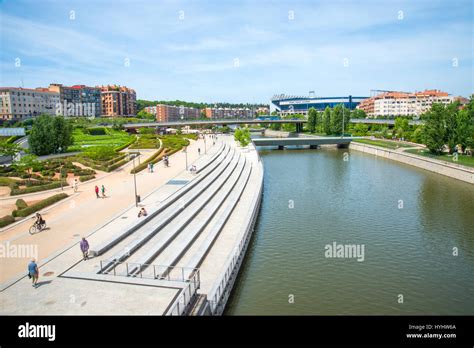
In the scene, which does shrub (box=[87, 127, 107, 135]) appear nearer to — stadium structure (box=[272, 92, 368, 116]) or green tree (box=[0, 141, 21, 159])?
green tree (box=[0, 141, 21, 159])

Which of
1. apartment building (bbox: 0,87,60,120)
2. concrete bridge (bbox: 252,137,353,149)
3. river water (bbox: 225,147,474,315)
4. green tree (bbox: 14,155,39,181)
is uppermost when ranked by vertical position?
apartment building (bbox: 0,87,60,120)

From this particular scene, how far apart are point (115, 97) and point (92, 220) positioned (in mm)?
122241

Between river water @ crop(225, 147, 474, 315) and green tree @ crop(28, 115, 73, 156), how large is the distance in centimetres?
2736

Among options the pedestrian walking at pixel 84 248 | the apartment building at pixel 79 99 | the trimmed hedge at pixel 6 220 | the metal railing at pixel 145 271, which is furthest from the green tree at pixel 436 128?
the apartment building at pixel 79 99

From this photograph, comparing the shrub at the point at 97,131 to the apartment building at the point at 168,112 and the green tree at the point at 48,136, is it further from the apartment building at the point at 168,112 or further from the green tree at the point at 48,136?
the apartment building at the point at 168,112

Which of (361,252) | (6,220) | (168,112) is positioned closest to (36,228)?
(6,220)

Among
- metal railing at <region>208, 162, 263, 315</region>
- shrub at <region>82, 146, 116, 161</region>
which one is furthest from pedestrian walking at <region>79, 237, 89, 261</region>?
shrub at <region>82, 146, 116, 161</region>

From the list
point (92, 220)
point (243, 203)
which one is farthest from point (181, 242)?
point (243, 203)

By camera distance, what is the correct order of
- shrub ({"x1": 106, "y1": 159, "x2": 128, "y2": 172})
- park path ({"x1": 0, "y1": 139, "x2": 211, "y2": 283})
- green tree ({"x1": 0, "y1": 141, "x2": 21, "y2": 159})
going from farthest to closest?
green tree ({"x1": 0, "y1": 141, "x2": 21, "y2": 159})
shrub ({"x1": 106, "y1": 159, "x2": 128, "y2": 172})
park path ({"x1": 0, "y1": 139, "x2": 211, "y2": 283})

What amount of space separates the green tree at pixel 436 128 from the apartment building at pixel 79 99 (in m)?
100

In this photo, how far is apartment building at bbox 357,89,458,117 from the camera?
123375 mm

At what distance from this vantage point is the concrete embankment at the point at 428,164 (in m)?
34.9

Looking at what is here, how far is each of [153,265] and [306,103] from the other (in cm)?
17987
